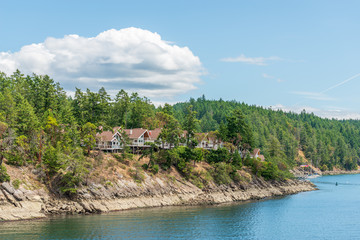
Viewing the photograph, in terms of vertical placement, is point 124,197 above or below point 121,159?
below

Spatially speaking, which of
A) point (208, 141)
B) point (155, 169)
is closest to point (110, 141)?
point (155, 169)

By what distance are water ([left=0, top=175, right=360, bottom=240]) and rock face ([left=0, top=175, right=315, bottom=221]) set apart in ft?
11.2

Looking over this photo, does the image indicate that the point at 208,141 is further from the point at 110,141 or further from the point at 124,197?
the point at 124,197

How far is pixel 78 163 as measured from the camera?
66.7 m

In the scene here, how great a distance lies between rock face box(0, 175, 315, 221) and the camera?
2314 inches

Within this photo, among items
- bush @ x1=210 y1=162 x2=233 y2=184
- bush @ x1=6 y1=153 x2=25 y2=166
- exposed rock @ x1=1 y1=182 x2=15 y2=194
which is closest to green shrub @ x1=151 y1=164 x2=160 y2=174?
bush @ x1=210 y1=162 x2=233 y2=184

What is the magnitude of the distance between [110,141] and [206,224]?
35890 mm

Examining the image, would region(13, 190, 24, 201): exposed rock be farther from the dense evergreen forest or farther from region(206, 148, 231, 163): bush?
region(206, 148, 231, 163): bush

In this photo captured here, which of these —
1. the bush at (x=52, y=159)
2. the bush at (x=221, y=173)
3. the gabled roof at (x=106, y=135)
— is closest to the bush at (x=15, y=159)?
the bush at (x=52, y=159)

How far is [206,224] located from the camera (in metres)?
58.3

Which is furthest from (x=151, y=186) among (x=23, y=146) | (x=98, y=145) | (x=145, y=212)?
(x=23, y=146)

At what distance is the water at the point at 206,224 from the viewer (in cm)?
5000

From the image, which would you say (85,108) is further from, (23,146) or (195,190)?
(195,190)

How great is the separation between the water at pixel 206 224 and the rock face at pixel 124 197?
342 cm
